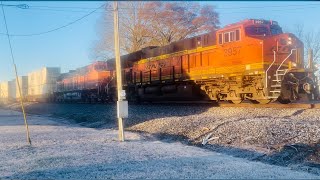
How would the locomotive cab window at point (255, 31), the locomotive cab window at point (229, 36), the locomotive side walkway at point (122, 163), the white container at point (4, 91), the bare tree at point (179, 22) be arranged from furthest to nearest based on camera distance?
the white container at point (4, 91) → the bare tree at point (179, 22) → the locomotive cab window at point (229, 36) → the locomotive cab window at point (255, 31) → the locomotive side walkway at point (122, 163)

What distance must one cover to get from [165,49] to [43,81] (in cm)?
2761

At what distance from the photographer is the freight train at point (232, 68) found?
42.5 feet

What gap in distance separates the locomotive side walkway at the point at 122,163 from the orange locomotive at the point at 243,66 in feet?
21.0

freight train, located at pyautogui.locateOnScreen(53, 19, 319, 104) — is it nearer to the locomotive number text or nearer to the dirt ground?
the locomotive number text

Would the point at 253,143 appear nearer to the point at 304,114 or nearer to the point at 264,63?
the point at 304,114

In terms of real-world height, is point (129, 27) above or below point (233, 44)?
above

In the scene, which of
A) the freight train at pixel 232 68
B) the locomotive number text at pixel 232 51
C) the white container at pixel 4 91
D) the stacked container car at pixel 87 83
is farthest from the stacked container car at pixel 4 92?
the locomotive number text at pixel 232 51

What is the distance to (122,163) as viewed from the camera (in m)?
6.44

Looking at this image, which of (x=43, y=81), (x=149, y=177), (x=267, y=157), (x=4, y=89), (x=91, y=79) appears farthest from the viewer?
(x=4, y=89)

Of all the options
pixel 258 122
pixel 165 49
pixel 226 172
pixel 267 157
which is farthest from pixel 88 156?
pixel 165 49

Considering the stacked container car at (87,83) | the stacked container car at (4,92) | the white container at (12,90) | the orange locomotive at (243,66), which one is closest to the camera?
the orange locomotive at (243,66)

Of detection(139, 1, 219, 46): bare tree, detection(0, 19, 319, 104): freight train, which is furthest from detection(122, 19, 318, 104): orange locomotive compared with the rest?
detection(139, 1, 219, 46): bare tree

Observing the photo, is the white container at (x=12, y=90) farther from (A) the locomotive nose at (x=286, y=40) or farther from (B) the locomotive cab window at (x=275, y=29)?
(A) the locomotive nose at (x=286, y=40)

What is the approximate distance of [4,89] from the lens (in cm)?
5709
